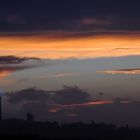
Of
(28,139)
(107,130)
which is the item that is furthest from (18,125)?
(28,139)

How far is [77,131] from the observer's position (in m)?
128

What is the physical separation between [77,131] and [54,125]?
10518mm

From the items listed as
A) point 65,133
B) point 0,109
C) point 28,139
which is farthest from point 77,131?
point 28,139

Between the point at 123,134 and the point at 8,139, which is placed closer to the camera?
the point at 8,139

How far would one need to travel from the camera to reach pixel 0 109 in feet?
422

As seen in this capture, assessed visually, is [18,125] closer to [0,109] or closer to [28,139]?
[0,109]

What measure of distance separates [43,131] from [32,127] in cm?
396

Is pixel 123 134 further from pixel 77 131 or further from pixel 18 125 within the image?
pixel 18 125

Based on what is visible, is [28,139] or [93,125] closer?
[28,139]

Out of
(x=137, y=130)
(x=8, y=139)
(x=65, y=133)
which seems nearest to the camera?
(x=8, y=139)

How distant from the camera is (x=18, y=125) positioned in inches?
5138

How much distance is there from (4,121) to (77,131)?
14782 millimetres

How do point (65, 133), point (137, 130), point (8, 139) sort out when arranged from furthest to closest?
point (137, 130)
point (65, 133)
point (8, 139)

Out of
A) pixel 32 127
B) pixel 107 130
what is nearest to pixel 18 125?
pixel 32 127
